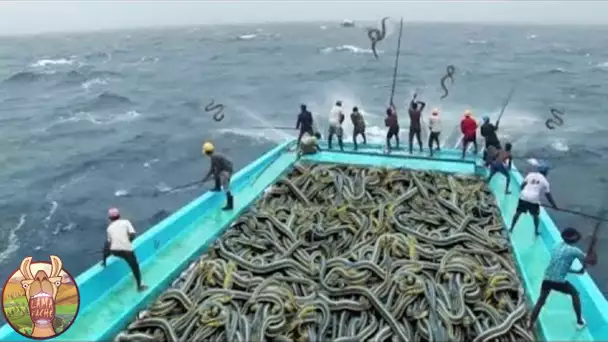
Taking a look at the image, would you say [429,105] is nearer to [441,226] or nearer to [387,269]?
[441,226]

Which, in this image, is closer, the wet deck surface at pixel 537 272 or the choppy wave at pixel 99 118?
the wet deck surface at pixel 537 272

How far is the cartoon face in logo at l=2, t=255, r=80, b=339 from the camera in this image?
7098 millimetres

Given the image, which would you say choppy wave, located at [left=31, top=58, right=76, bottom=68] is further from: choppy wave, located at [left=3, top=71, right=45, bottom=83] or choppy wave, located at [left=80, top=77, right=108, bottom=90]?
choppy wave, located at [left=80, top=77, right=108, bottom=90]

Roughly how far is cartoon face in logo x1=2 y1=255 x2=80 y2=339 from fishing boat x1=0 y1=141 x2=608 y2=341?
238mm

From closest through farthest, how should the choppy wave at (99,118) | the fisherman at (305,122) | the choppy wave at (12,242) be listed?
the fisherman at (305,122) → the choppy wave at (12,242) → the choppy wave at (99,118)

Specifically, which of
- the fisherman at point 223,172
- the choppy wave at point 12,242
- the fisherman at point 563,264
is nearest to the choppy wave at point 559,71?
the choppy wave at point 12,242

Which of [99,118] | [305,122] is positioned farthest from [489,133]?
[99,118]

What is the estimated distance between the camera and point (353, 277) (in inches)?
345

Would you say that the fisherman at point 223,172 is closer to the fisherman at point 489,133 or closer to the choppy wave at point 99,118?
the fisherman at point 489,133

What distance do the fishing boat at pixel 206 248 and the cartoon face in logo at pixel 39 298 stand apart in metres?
0.24

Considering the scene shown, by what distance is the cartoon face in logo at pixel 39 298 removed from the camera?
710 centimetres

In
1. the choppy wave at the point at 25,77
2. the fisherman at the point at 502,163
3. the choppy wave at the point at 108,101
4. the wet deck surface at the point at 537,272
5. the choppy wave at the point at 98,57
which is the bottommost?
the choppy wave at the point at 98,57

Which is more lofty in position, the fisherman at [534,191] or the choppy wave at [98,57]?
the fisherman at [534,191]

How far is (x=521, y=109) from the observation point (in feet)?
109
